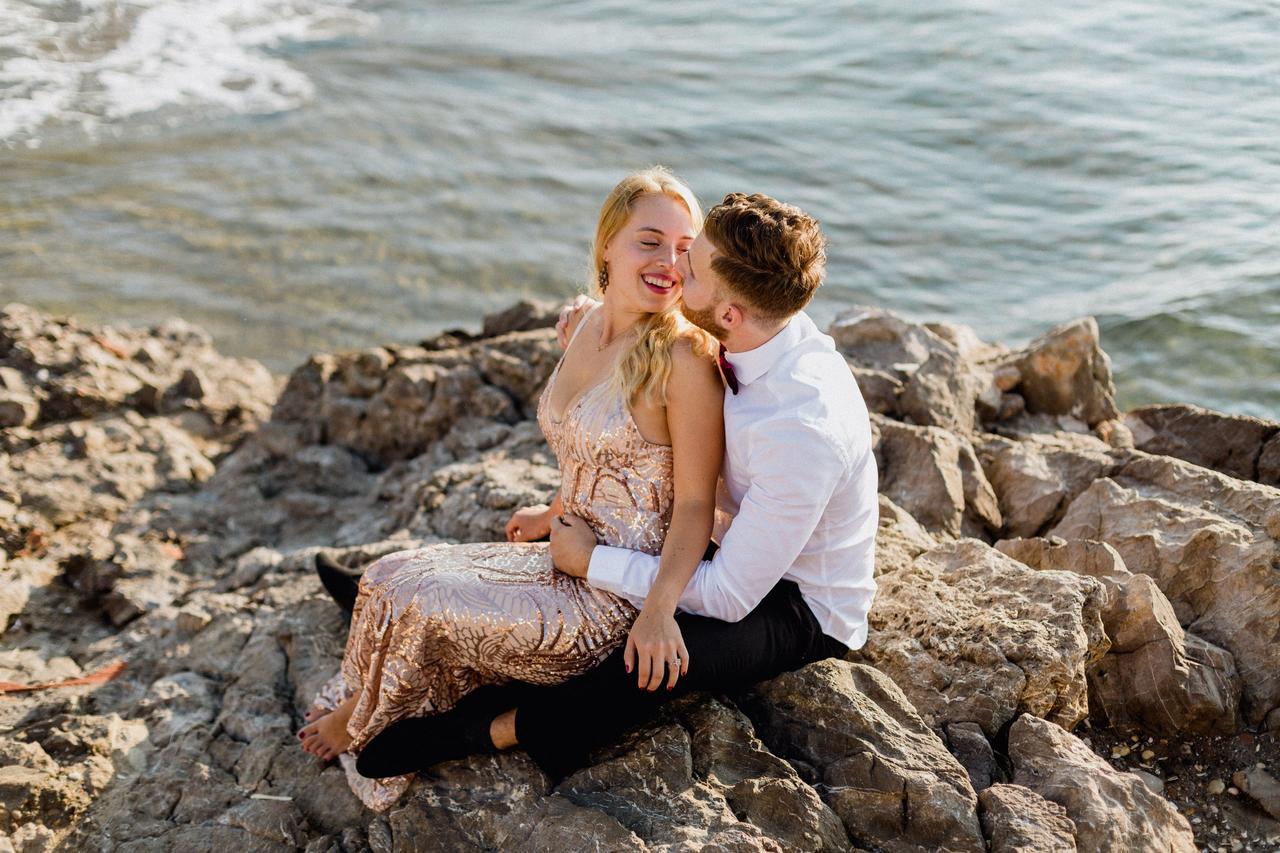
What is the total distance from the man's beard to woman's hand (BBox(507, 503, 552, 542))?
1298 mm

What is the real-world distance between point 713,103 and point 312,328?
23.2 ft

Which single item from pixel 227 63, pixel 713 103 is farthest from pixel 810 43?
pixel 227 63

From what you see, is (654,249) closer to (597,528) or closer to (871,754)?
(597,528)

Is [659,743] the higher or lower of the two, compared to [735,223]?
lower

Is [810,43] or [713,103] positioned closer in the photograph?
[713,103]

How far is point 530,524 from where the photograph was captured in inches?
189

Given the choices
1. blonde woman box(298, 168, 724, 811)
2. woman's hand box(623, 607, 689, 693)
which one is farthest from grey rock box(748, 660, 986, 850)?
blonde woman box(298, 168, 724, 811)

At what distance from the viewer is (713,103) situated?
14.8 meters

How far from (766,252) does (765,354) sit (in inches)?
14.0

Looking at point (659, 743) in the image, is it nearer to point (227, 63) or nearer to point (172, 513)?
point (172, 513)

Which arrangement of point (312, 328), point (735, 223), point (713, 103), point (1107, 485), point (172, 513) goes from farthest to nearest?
point (713, 103)
point (312, 328)
point (172, 513)
point (1107, 485)
point (735, 223)

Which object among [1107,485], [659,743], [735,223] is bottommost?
[659,743]

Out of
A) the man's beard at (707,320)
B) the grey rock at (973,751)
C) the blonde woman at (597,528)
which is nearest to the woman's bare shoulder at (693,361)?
the blonde woman at (597,528)

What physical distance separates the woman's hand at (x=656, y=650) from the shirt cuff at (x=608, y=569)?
0.20 metres
